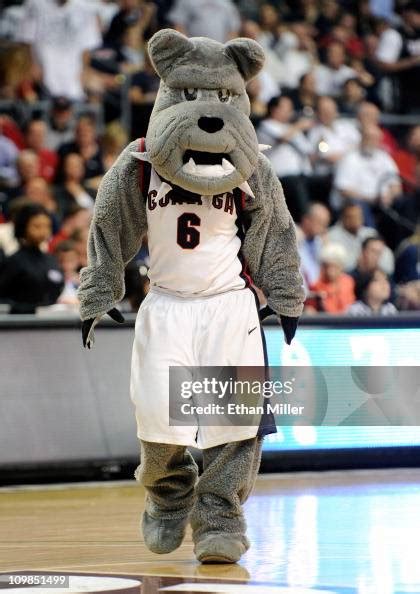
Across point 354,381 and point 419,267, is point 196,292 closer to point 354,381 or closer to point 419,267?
point 354,381

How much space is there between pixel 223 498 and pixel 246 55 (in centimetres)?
163

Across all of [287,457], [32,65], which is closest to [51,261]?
[287,457]

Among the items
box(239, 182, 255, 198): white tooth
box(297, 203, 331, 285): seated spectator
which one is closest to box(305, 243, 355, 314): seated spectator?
box(297, 203, 331, 285): seated spectator

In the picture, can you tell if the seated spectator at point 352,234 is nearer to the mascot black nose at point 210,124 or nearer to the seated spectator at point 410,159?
the seated spectator at point 410,159

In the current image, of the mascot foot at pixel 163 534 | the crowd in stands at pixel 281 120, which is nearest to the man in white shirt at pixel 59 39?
the crowd in stands at pixel 281 120

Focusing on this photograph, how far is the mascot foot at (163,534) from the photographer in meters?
5.08

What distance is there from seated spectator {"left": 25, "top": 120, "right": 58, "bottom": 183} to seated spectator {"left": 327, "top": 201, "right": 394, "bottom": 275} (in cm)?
239

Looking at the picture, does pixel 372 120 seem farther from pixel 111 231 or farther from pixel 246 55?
pixel 111 231

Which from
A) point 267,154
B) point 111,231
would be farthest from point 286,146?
point 111,231

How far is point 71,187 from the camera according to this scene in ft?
36.2

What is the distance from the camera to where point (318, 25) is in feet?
47.4

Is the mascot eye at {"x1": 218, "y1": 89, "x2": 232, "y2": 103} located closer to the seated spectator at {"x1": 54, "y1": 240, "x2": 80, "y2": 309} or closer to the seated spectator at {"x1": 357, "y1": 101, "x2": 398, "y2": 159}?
the seated spectator at {"x1": 54, "y1": 240, "x2": 80, "y2": 309}

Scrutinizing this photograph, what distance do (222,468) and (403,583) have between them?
872 millimetres

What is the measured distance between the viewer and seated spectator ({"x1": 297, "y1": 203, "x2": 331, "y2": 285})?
36.7ft
